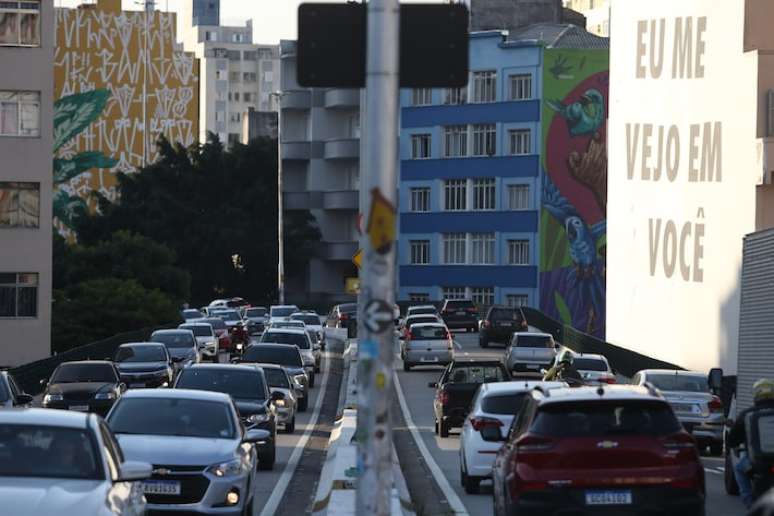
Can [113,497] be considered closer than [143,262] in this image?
Yes

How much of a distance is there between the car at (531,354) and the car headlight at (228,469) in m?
34.6

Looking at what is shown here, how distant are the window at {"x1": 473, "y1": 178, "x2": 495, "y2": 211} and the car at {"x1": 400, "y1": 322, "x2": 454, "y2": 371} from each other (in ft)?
178

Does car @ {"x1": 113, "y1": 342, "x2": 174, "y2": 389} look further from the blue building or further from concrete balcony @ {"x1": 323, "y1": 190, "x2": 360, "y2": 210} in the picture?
concrete balcony @ {"x1": 323, "y1": 190, "x2": 360, "y2": 210}

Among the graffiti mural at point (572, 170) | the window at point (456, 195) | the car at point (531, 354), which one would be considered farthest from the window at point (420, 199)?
the car at point (531, 354)

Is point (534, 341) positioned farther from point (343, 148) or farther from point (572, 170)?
point (343, 148)

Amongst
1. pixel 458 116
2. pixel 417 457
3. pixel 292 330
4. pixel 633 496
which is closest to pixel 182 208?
pixel 458 116

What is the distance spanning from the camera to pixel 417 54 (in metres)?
9.67

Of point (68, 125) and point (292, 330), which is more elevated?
point (68, 125)

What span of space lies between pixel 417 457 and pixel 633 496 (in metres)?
15.6

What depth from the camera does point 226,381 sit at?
2906 cm

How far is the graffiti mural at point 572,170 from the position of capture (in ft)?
358

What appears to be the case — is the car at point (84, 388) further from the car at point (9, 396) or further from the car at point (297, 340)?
the car at point (297, 340)

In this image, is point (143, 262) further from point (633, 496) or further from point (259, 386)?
point (633, 496)

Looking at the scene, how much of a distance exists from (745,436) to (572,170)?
9413cm
